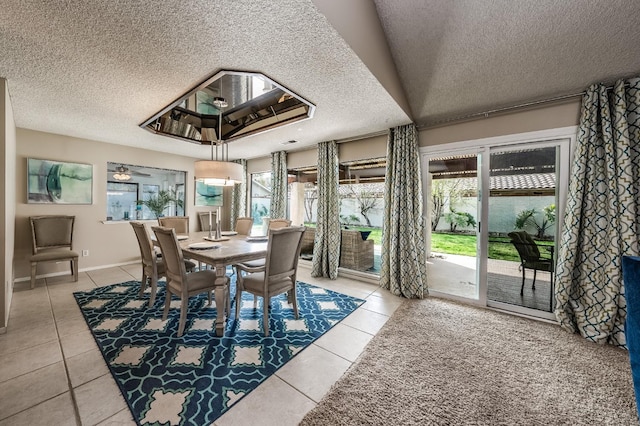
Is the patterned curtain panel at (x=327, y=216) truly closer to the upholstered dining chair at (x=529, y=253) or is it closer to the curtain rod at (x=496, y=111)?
the curtain rod at (x=496, y=111)

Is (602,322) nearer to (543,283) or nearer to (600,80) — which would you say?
(543,283)

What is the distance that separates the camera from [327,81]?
7.18ft

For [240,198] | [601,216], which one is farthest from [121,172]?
[601,216]

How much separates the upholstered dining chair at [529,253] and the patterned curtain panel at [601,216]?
1.42ft

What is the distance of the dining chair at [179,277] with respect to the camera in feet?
Answer: 7.09

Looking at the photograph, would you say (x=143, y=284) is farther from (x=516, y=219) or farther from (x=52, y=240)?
(x=516, y=219)

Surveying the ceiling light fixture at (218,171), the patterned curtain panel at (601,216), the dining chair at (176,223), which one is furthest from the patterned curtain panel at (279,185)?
the patterned curtain panel at (601,216)

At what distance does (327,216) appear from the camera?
4.11 m

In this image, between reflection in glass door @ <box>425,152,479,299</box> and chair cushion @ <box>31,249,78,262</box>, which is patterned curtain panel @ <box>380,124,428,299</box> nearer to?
reflection in glass door @ <box>425,152,479,299</box>

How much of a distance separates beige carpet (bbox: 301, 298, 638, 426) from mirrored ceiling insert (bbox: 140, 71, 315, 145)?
267 cm

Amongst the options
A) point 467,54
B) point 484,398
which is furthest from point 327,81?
point 484,398

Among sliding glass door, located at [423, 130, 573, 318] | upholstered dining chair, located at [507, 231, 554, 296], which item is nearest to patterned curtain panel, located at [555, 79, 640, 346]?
sliding glass door, located at [423, 130, 573, 318]

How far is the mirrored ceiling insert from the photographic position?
2676 millimetres

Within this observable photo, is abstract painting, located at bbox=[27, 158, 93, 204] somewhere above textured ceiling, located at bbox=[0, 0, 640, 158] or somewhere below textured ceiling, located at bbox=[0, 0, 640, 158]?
below
